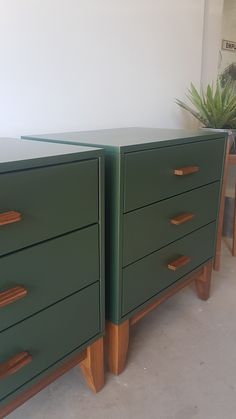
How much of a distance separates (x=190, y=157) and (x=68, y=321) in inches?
24.7

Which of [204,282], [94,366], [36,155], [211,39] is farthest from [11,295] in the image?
[211,39]

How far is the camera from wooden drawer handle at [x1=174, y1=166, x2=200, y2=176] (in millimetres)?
999

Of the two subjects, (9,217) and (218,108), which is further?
(218,108)

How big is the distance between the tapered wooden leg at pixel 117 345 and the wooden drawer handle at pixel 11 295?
0.40 m

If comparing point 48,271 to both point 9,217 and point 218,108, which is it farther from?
point 218,108

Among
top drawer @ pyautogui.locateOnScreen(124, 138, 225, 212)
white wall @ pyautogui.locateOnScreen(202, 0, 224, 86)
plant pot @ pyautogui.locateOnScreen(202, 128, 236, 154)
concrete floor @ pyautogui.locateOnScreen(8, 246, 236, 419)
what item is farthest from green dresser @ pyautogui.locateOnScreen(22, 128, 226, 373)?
white wall @ pyautogui.locateOnScreen(202, 0, 224, 86)

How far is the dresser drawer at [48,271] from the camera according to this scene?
2.18 feet

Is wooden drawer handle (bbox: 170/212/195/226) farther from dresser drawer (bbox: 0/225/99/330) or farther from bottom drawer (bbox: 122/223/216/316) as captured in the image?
dresser drawer (bbox: 0/225/99/330)

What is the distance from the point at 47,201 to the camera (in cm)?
68

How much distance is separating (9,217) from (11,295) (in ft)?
0.54

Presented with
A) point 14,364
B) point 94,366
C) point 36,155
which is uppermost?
point 36,155

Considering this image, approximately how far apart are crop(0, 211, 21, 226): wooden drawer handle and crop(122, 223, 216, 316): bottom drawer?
0.41 meters

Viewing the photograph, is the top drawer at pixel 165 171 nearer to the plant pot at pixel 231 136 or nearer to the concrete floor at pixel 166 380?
the plant pot at pixel 231 136

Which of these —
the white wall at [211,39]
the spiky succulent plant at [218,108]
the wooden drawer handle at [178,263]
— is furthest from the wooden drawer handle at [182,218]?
the white wall at [211,39]
